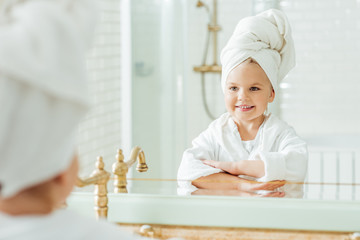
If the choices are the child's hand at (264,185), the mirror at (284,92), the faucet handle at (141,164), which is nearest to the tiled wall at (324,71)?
the mirror at (284,92)

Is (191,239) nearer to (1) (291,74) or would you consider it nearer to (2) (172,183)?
(2) (172,183)

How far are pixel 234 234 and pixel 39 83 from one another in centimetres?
68

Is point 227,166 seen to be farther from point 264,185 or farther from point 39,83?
point 39,83

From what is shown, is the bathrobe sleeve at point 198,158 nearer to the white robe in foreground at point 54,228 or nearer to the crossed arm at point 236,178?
the crossed arm at point 236,178

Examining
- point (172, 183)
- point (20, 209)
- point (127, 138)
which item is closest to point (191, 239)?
point (172, 183)

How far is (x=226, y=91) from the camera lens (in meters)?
1.08

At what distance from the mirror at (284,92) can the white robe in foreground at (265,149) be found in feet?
0.07

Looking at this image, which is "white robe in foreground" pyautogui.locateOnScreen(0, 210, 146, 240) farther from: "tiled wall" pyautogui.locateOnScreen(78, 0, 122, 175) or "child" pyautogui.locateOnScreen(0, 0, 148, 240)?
"tiled wall" pyautogui.locateOnScreen(78, 0, 122, 175)

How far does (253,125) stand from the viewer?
1.07 meters

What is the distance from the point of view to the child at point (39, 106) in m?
0.46

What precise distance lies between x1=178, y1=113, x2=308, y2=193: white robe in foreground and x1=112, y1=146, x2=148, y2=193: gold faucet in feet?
0.39

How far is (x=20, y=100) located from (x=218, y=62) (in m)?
0.67

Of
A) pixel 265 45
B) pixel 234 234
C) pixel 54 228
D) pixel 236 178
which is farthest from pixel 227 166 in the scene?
pixel 54 228

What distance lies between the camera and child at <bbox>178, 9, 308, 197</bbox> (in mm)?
1034
